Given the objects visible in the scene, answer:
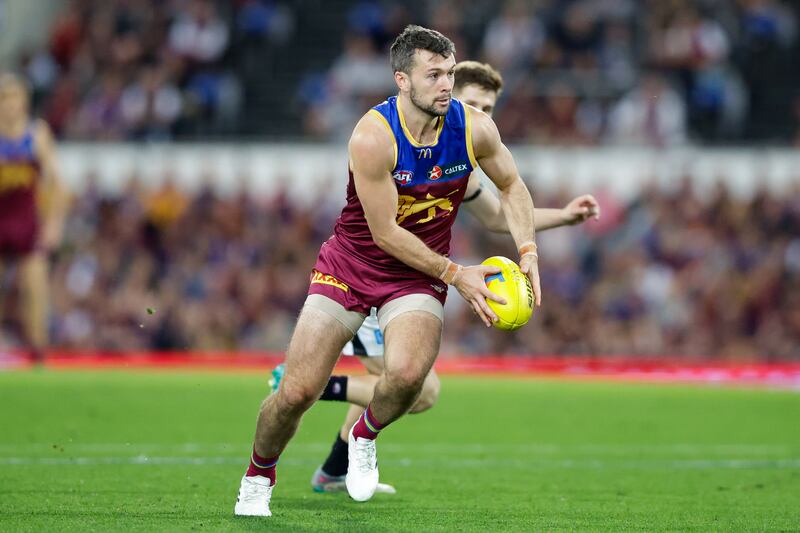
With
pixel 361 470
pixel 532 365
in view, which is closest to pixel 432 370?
pixel 361 470

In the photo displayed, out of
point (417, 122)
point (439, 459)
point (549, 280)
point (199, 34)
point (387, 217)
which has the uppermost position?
point (417, 122)

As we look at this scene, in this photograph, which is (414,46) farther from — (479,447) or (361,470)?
(479,447)

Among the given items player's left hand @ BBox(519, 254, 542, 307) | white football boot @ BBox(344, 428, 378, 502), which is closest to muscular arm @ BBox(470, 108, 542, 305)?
player's left hand @ BBox(519, 254, 542, 307)

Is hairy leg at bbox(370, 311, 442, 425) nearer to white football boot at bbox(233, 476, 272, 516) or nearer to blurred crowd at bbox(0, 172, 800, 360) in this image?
white football boot at bbox(233, 476, 272, 516)

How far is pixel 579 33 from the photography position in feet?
67.9

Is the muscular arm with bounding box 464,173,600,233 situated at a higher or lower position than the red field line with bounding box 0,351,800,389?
higher

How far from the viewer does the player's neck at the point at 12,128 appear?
1401cm

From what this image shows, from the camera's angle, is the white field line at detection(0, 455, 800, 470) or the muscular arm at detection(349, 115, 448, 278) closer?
the muscular arm at detection(349, 115, 448, 278)

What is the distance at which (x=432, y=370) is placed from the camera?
315 inches

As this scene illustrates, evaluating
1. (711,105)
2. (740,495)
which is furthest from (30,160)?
(711,105)

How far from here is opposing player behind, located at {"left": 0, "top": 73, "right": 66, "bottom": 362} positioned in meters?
14.0

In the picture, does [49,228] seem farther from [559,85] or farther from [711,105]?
[711,105]

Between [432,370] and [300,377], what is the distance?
157 centimetres

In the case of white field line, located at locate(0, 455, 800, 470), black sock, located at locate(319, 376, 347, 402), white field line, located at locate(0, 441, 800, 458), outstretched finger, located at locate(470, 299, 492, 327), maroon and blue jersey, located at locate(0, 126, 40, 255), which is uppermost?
outstretched finger, located at locate(470, 299, 492, 327)
